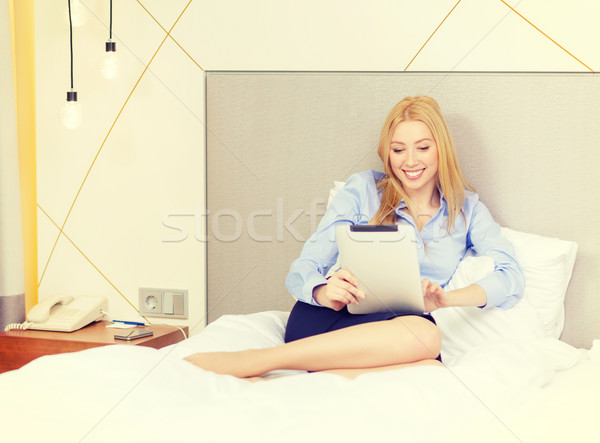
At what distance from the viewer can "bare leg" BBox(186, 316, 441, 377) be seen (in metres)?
1.12

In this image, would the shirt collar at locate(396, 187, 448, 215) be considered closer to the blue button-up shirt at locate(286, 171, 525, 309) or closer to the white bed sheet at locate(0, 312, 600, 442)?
the blue button-up shirt at locate(286, 171, 525, 309)

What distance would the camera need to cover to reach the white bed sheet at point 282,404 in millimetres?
746

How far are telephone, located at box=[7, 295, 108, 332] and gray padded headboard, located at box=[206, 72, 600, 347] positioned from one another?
44 centimetres

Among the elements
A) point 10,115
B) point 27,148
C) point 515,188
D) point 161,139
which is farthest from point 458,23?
point 27,148

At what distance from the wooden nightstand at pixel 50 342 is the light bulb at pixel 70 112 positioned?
0.73m

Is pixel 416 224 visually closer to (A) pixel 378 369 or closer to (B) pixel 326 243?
(B) pixel 326 243

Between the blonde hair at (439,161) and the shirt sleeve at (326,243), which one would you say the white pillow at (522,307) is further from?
the shirt sleeve at (326,243)

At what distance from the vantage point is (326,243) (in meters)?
1.55

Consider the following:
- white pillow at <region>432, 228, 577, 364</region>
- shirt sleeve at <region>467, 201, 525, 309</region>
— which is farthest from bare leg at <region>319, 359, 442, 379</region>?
shirt sleeve at <region>467, 201, 525, 309</region>

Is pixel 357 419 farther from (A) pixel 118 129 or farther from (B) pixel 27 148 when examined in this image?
(B) pixel 27 148

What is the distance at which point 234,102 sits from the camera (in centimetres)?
186

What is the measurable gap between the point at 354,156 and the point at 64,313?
1.18m

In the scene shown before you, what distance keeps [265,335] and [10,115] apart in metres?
1.21

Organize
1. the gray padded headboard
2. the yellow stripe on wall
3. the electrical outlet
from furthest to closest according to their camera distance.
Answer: the yellow stripe on wall, the electrical outlet, the gray padded headboard
